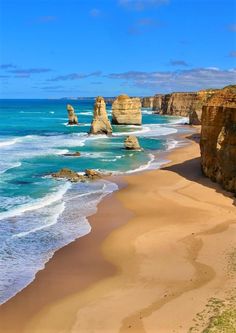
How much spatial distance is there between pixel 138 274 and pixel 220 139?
15.4m

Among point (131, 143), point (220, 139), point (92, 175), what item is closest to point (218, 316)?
point (220, 139)

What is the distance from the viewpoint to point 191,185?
32.3m

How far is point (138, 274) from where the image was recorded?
684 inches

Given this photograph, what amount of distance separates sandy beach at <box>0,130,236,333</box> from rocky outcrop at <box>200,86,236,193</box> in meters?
1.99

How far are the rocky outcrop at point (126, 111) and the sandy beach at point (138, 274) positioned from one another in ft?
203

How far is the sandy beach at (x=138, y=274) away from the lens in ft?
45.3

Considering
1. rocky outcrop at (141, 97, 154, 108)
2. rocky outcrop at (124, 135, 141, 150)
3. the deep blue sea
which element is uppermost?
rocky outcrop at (141, 97, 154, 108)

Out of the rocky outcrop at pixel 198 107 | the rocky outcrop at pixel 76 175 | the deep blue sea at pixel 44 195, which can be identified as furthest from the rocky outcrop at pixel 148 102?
the rocky outcrop at pixel 76 175

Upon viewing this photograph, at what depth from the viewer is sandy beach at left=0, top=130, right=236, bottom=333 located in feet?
45.3

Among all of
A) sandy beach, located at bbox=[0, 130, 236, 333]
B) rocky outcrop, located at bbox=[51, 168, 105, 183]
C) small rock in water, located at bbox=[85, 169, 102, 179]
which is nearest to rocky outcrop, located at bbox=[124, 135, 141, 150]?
rocky outcrop, located at bbox=[51, 168, 105, 183]

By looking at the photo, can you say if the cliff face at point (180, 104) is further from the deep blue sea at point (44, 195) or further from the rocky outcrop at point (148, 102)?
the deep blue sea at point (44, 195)

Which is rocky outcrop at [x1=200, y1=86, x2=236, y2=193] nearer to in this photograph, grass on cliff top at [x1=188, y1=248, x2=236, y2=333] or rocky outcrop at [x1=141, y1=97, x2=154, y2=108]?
grass on cliff top at [x1=188, y1=248, x2=236, y2=333]

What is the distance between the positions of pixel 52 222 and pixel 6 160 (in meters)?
23.6

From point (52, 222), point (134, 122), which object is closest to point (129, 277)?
point (52, 222)
